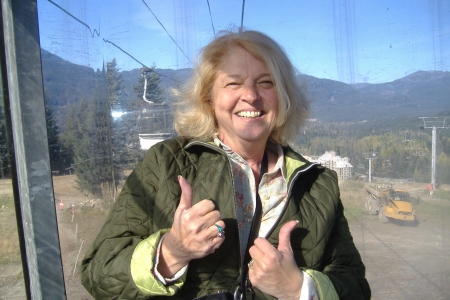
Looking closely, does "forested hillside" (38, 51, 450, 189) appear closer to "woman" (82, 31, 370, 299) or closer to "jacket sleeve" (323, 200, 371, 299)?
"woman" (82, 31, 370, 299)

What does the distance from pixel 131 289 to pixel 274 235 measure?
509mm

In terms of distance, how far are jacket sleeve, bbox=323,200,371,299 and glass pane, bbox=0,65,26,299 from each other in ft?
3.66

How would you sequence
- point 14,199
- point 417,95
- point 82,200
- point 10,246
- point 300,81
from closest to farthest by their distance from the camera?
point 14,199
point 10,246
point 300,81
point 82,200
point 417,95

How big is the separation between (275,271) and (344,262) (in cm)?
47

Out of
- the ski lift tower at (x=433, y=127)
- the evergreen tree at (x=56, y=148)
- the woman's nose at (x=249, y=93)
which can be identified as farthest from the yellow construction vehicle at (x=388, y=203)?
the evergreen tree at (x=56, y=148)

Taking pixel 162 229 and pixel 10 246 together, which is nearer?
pixel 162 229

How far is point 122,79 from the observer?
2.25m

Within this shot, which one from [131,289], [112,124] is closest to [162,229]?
[131,289]

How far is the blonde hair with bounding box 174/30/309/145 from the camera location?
1599mm

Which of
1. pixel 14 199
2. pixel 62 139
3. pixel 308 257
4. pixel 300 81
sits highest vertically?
pixel 300 81

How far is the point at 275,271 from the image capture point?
3.99 feet

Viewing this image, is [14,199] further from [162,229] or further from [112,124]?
[112,124]

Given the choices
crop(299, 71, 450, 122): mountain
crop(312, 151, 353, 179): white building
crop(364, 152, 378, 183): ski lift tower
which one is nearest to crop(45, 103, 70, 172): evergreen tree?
crop(299, 71, 450, 122): mountain

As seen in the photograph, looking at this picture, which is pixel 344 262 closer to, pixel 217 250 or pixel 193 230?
pixel 217 250
